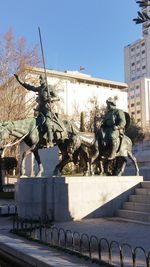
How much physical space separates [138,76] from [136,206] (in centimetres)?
12017

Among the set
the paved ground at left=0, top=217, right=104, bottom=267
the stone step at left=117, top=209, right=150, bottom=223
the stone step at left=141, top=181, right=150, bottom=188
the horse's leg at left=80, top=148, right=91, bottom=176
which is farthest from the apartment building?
the paved ground at left=0, top=217, right=104, bottom=267

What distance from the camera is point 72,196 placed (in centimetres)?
1323

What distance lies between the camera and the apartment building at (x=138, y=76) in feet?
375

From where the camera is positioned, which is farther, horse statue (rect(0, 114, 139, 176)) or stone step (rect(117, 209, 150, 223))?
horse statue (rect(0, 114, 139, 176))

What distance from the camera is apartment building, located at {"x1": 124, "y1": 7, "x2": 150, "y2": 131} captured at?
114438 mm

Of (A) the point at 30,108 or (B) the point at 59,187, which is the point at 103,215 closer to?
(B) the point at 59,187

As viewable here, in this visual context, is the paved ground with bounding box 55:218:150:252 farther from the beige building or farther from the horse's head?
the beige building

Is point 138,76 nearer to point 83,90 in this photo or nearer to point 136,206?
point 83,90

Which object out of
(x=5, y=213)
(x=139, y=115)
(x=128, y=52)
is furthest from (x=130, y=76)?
(x=5, y=213)

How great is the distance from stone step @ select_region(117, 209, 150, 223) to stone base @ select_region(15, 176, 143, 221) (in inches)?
19.1

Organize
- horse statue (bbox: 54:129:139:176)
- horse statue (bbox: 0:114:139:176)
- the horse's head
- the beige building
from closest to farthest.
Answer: horse statue (bbox: 0:114:139:176)
horse statue (bbox: 54:129:139:176)
the horse's head
the beige building

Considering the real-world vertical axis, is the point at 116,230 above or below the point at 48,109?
below

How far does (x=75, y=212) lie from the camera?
13.3 metres

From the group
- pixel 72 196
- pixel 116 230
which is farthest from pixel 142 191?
pixel 116 230
